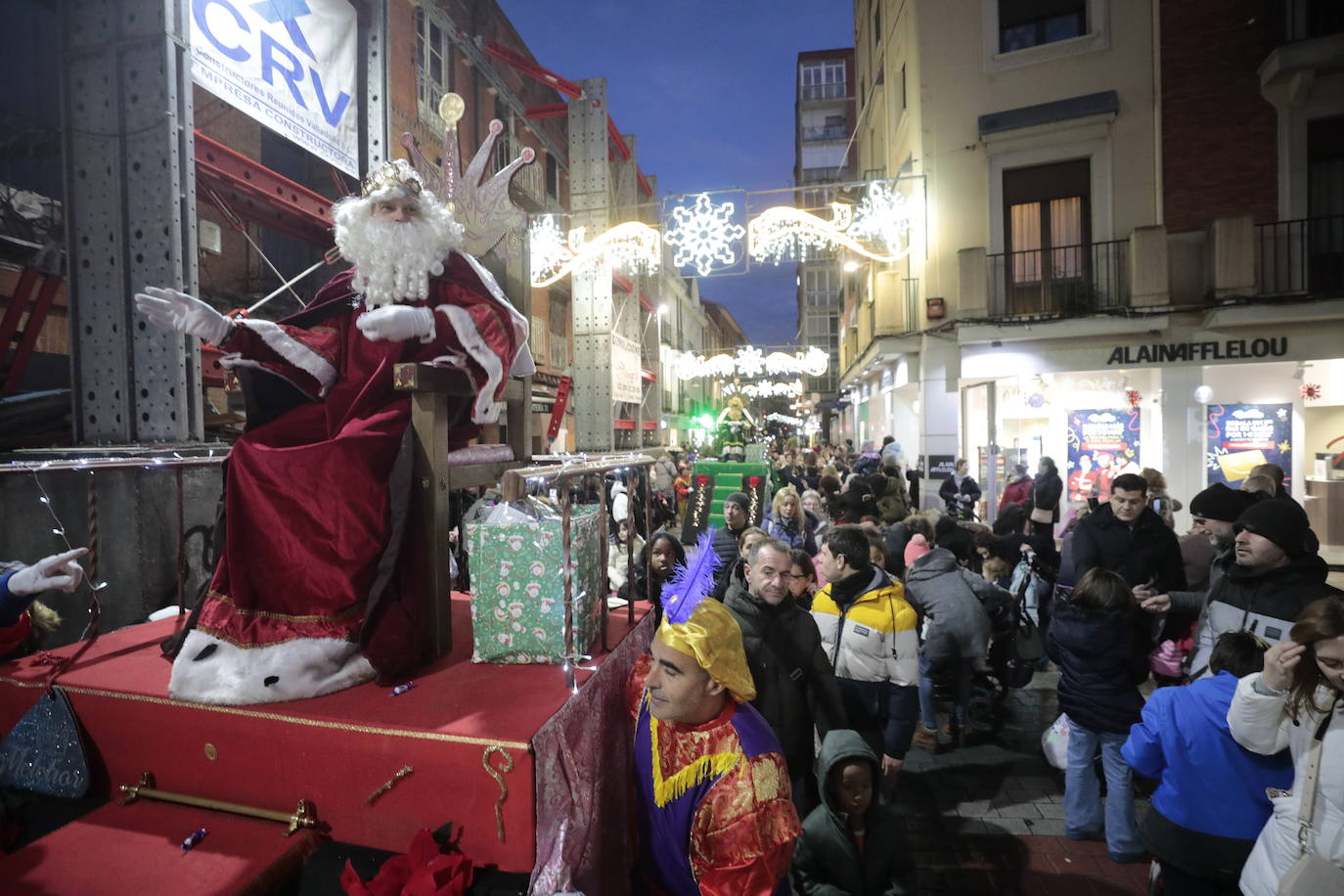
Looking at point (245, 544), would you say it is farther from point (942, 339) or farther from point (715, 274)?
point (942, 339)

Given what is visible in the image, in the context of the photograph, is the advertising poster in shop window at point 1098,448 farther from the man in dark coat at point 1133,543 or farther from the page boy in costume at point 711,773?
the page boy in costume at point 711,773

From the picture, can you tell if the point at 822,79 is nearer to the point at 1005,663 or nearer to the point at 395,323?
the point at 1005,663

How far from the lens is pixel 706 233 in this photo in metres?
9.55

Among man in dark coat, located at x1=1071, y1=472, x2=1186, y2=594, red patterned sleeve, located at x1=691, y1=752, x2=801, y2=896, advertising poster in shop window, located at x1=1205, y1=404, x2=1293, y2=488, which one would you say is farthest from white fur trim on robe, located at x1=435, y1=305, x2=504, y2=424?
advertising poster in shop window, located at x1=1205, y1=404, x2=1293, y2=488

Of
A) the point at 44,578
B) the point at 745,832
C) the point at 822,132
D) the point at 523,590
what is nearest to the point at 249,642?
the point at 523,590

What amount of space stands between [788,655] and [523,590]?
143cm

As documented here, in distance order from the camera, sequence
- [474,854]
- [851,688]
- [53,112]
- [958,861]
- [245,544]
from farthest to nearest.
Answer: [53,112] → [851,688] → [958,861] → [245,544] → [474,854]

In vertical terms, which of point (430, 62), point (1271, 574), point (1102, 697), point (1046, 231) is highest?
point (430, 62)

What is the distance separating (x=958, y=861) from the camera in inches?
138

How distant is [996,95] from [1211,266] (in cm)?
445

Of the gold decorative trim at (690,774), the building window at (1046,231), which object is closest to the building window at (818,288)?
the building window at (1046,231)

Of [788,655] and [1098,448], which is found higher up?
[1098,448]

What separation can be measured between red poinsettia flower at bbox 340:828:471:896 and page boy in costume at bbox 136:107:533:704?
2.15 ft

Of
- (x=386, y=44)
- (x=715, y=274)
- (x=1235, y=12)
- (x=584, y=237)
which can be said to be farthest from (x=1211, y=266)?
(x=386, y=44)
